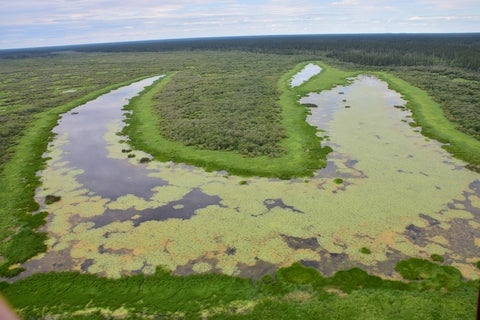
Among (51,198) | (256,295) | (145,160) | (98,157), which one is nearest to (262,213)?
(256,295)

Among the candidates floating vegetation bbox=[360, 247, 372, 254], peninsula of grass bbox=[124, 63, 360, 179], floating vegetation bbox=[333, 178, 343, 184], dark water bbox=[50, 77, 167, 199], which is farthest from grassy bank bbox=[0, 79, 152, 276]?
floating vegetation bbox=[333, 178, 343, 184]

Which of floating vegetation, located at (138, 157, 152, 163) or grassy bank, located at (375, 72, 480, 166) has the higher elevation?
grassy bank, located at (375, 72, 480, 166)

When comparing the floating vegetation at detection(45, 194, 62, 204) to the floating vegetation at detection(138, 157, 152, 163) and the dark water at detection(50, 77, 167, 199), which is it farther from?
the floating vegetation at detection(138, 157, 152, 163)

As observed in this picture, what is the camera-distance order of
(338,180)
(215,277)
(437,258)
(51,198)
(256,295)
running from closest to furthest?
(256,295) < (215,277) < (437,258) < (51,198) < (338,180)

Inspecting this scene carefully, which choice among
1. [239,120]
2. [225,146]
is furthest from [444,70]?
[225,146]

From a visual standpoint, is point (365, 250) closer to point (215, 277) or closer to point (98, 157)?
point (215, 277)
